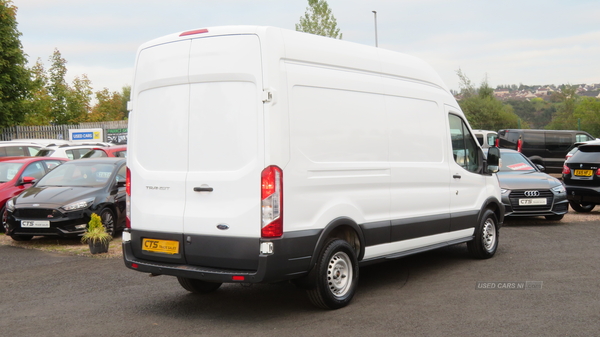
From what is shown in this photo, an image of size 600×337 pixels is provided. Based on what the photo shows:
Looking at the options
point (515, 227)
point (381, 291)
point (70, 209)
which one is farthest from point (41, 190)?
point (515, 227)

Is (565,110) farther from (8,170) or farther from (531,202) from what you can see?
(8,170)

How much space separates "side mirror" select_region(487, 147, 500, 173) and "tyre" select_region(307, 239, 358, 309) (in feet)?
11.6

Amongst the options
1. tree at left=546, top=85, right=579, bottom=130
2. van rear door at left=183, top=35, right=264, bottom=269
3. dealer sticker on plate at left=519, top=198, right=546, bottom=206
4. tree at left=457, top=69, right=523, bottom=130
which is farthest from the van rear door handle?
tree at left=457, top=69, right=523, bottom=130

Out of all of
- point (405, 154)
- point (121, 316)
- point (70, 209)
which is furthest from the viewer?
point (70, 209)

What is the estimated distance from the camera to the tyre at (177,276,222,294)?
22.6 ft

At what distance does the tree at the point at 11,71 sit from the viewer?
114 feet

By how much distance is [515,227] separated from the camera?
12.3m

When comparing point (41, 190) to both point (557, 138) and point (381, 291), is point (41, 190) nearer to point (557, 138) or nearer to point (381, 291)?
point (381, 291)

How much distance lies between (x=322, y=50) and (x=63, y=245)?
690 cm

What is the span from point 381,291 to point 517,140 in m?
21.9

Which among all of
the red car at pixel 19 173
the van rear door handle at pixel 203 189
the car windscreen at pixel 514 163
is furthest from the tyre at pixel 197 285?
the car windscreen at pixel 514 163

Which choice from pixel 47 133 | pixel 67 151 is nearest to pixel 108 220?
pixel 67 151

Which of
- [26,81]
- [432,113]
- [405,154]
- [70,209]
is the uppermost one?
[26,81]

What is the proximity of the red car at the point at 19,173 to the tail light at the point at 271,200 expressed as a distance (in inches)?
336
